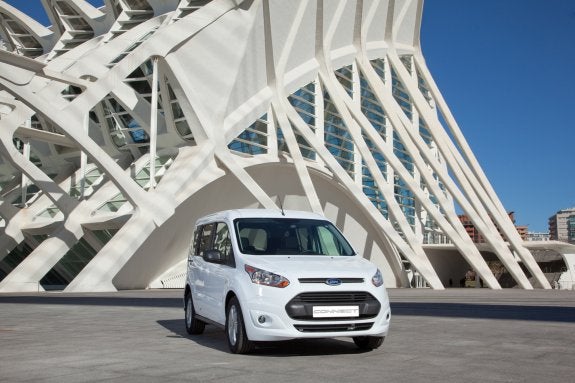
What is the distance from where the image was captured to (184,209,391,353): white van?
6.25 m

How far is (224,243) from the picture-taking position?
7.61m

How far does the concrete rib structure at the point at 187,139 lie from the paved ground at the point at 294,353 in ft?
36.1

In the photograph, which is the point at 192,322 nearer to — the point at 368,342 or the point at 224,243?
the point at 224,243

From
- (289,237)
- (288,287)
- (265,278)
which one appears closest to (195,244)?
(289,237)

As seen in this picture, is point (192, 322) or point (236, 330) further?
point (192, 322)

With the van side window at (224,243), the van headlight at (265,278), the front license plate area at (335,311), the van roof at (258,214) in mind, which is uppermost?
the van roof at (258,214)

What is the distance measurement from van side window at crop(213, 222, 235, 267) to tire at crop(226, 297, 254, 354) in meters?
0.48

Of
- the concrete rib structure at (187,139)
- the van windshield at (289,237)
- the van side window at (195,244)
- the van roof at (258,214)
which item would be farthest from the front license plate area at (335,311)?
the concrete rib structure at (187,139)

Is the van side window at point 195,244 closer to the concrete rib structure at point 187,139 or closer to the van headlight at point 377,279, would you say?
the van headlight at point 377,279

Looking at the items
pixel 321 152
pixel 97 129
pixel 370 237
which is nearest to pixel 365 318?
pixel 321 152

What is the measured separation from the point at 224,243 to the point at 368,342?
203 centimetres

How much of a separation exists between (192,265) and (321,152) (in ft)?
57.0

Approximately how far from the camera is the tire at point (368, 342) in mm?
6571

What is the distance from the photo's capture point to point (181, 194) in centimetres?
2227
